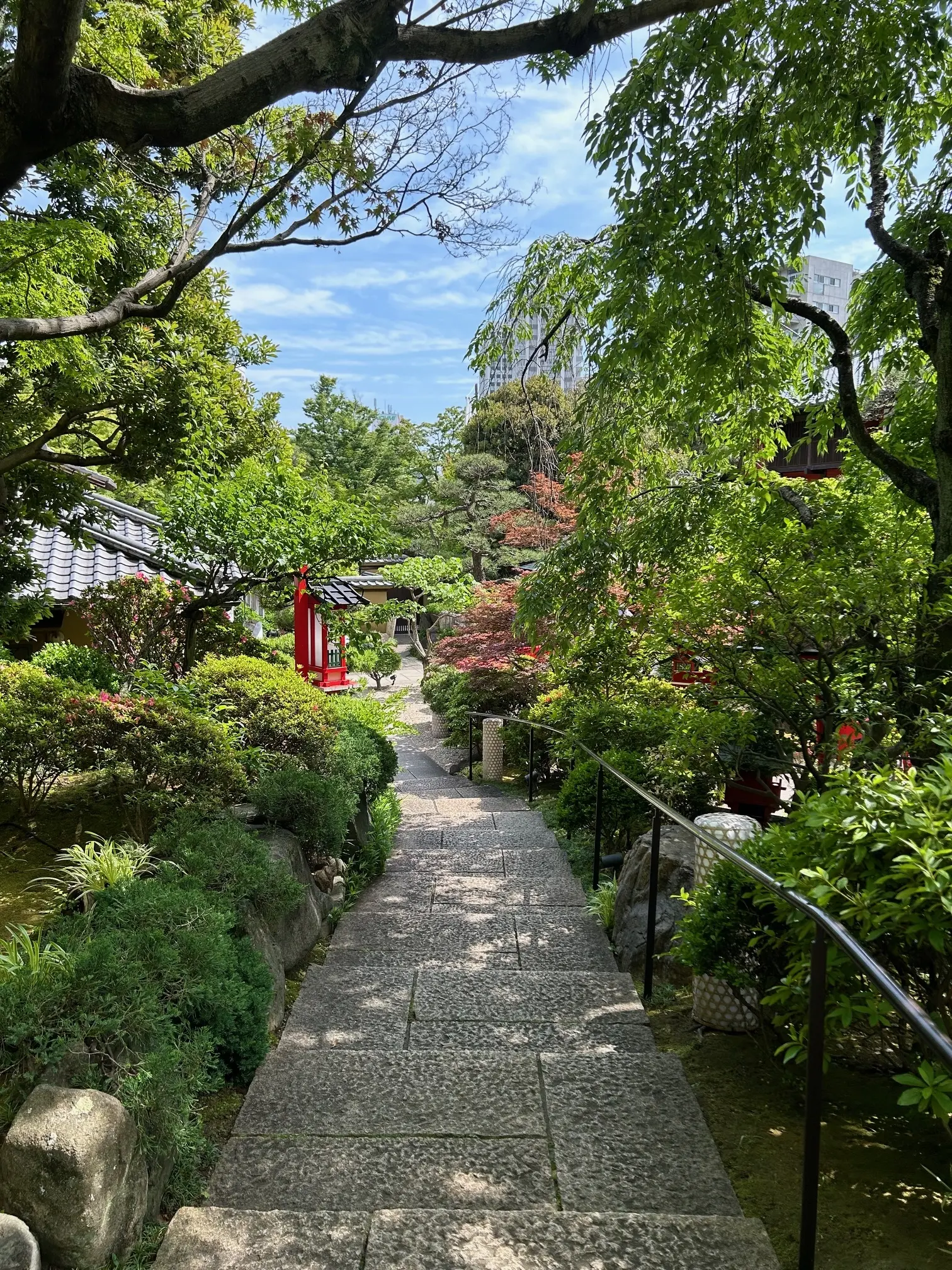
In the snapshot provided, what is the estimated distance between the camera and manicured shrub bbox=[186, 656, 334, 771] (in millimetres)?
4898

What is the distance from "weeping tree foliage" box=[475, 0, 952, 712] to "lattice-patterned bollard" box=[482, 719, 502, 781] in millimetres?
6356

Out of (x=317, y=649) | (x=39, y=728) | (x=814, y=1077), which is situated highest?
(x=317, y=649)

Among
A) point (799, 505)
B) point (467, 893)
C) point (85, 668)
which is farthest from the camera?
point (85, 668)

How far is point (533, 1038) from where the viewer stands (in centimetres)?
305

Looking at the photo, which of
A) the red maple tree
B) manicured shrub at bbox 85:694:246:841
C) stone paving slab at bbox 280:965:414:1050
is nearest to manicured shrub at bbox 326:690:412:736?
manicured shrub at bbox 85:694:246:841

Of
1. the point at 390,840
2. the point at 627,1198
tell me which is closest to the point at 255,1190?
the point at 627,1198

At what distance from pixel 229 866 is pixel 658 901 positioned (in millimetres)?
1945

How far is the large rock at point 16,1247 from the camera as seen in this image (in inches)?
59.7

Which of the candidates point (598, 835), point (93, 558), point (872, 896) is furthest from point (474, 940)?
point (93, 558)

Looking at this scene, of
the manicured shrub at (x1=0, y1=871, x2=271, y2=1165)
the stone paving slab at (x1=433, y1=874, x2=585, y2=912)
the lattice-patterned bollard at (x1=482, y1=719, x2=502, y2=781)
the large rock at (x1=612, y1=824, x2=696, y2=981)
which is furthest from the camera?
the lattice-patterned bollard at (x1=482, y1=719, x2=502, y2=781)

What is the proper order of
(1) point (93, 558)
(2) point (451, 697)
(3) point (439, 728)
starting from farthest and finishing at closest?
(3) point (439, 728), (2) point (451, 697), (1) point (93, 558)

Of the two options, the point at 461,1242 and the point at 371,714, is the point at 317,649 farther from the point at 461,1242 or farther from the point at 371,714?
the point at 461,1242

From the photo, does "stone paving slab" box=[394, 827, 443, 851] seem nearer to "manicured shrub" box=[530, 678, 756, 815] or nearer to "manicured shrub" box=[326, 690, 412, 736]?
"manicured shrub" box=[326, 690, 412, 736]

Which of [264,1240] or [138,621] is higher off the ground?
[138,621]
